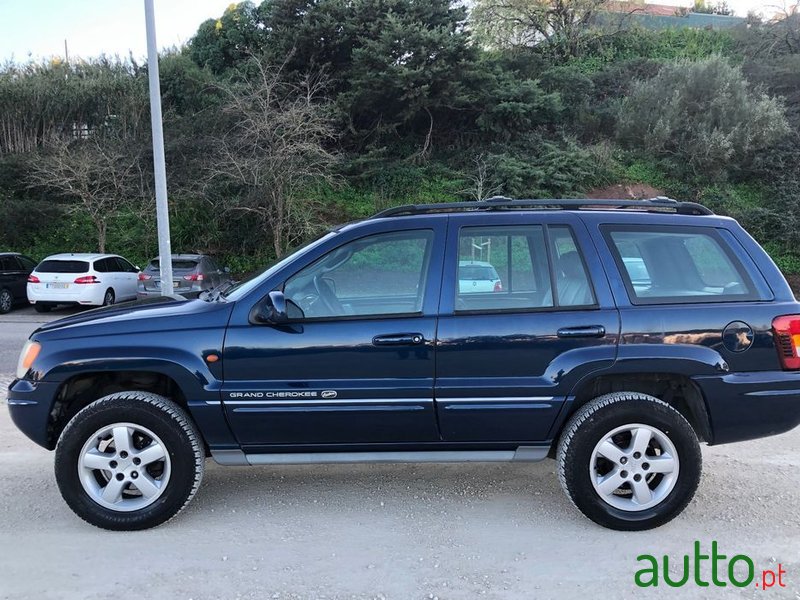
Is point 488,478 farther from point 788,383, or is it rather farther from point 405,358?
point 788,383

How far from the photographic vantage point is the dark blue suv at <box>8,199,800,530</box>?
350cm

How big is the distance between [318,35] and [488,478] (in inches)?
849

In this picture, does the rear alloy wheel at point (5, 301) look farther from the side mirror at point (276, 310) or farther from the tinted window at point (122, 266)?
the side mirror at point (276, 310)

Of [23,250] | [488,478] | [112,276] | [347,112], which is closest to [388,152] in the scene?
[347,112]

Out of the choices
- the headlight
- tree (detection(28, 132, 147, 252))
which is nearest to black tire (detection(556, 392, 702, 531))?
the headlight

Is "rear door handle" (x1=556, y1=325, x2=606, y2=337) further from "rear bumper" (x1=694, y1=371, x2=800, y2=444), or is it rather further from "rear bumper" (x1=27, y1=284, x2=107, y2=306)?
"rear bumper" (x1=27, y1=284, x2=107, y2=306)

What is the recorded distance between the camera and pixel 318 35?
22422 millimetres

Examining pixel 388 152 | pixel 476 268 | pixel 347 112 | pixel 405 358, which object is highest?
pixel 347 112

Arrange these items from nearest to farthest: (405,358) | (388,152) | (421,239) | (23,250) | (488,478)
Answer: (405,358)
(421,239)
(488,478)
(23,250)
(388,152)

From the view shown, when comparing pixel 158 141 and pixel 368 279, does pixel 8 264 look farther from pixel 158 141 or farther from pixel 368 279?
pixel 368 279

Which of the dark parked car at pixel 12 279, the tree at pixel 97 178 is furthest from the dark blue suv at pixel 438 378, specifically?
the tree at pixel 97 178

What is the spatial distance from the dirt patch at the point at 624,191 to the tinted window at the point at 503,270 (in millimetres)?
17845

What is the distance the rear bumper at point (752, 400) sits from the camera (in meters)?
3.53

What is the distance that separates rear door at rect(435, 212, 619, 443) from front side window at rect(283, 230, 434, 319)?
198 mm
